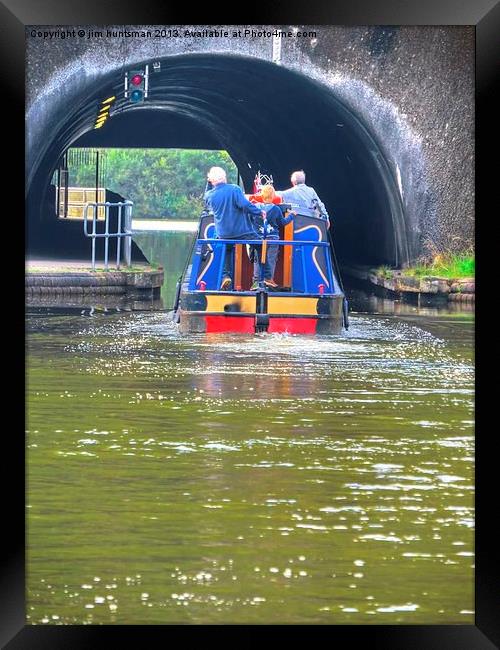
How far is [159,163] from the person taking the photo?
85.7 ft

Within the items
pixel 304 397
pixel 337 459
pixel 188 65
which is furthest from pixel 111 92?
pixel 337 459

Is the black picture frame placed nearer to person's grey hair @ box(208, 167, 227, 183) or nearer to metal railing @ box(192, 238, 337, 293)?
person's grey hair @ box(208, 167, 227, 183)

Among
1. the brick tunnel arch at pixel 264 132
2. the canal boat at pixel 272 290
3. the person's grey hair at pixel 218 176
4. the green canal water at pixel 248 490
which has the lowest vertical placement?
the green canal water at pixel 248 490

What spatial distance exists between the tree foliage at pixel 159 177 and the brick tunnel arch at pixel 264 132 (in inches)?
21.2

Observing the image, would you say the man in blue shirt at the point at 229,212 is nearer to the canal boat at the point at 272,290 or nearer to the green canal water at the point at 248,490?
the canal boat at the point at 272,290

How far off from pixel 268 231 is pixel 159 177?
431 inches

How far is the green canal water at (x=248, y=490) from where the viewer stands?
5836 mm

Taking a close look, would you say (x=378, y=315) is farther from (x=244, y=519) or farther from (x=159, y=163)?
(x=159, y=163)

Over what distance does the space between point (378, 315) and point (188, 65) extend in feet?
13.6

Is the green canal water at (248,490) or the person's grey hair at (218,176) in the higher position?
the person's grey hair at (218,176)

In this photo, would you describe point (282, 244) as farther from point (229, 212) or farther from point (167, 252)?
point (167, 252)

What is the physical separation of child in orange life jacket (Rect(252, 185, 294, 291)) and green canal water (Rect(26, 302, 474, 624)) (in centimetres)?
210

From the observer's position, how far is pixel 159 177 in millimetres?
24797
